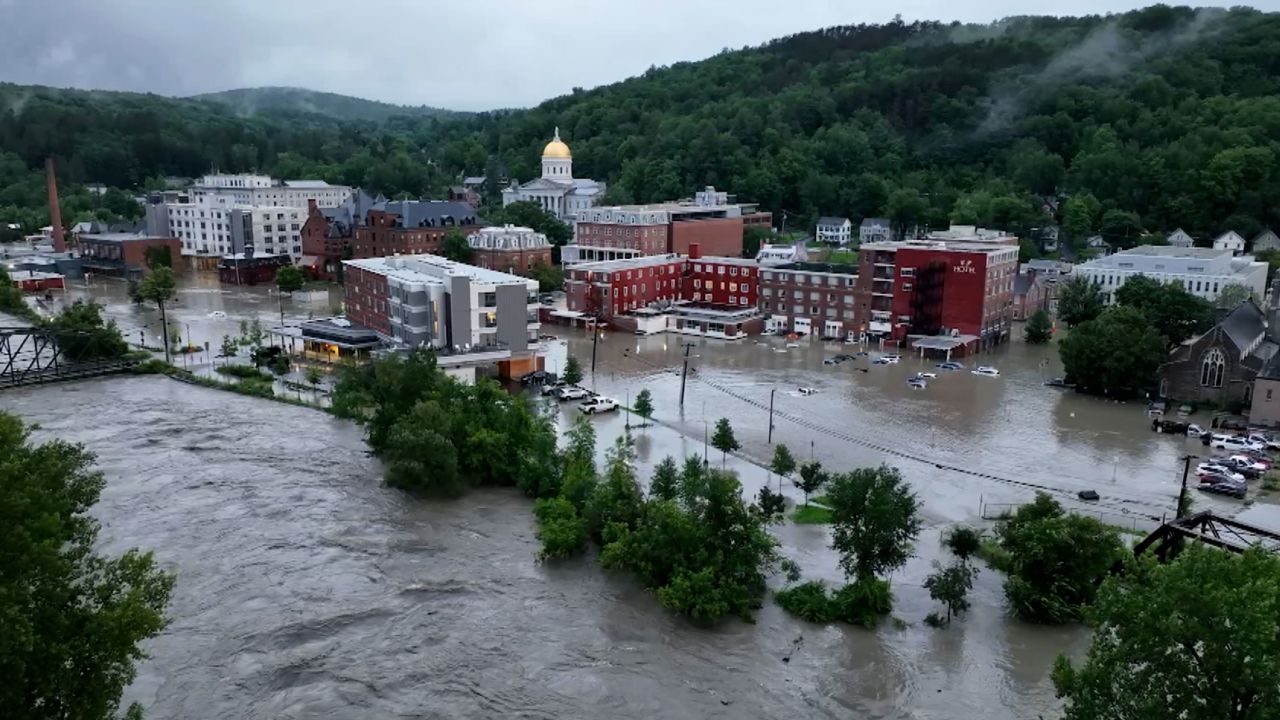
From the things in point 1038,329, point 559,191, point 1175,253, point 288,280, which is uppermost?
point 559,191

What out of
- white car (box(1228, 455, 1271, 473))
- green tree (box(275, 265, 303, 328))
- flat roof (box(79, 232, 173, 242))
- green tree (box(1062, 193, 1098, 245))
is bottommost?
white car (box(1228, 455, 1271, 473))

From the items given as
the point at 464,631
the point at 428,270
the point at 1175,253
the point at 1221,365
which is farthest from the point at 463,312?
the point at 1175,253

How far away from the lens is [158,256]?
49656 mm

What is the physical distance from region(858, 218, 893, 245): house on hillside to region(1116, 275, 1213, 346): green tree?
25911 millimetres

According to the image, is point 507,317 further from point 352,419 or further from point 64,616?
point 64,616

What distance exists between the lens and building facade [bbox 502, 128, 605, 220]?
6262 cm

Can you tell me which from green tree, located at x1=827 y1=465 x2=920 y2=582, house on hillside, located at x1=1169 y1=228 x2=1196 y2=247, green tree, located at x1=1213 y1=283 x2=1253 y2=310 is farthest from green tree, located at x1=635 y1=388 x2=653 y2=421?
house on hillside, located at x1=1169 y1=228 x2=1196 y2=247

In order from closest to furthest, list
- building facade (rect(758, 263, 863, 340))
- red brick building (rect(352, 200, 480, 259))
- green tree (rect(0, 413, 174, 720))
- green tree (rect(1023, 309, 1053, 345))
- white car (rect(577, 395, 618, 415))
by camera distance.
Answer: green tree (rect(0, 413, 174, 720)) < white car (rect(577, 395, 618, 415)) < green tree (rect(1023, 309, 1053, 345)) < building facade (rect(758, 263, 863, 340)) < red brick building (rect(352, 200, 480, 259))

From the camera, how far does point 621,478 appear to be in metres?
15.9

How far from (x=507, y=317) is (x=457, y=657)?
16.2 m

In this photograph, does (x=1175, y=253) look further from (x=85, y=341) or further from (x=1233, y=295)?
(x=85, y=341)

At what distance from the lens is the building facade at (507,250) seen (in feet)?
142

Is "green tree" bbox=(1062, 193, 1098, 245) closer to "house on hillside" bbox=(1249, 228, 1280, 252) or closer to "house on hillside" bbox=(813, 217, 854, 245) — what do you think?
"house on hillside" bbox=(1249, 228, 1280, 252)

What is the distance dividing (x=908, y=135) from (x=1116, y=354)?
50860 millimetres
